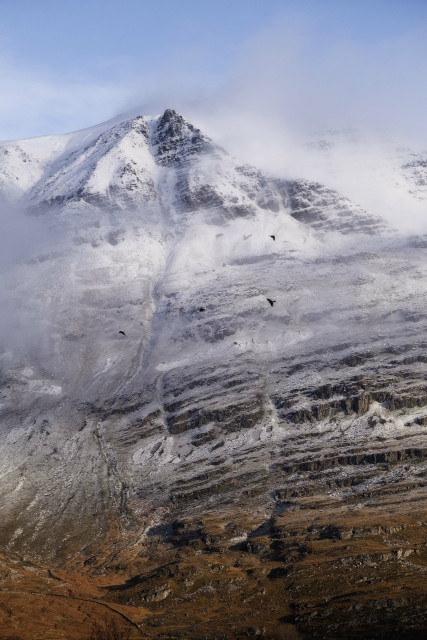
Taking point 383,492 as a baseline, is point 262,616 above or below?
above

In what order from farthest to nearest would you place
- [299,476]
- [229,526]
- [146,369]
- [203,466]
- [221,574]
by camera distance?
[146,369]
[203,466]
[299,476]
[229,526]
[221,574]

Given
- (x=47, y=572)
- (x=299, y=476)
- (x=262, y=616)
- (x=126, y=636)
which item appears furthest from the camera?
(x=299, y=476)

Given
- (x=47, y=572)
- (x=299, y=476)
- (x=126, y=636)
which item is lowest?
(x=299, y=476)

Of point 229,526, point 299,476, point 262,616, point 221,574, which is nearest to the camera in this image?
point 262,616

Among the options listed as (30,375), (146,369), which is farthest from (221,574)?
(30,375)

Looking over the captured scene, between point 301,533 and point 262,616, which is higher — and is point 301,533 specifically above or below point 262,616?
below

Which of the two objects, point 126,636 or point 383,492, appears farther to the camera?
point 383,492

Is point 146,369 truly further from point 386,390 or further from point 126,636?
point 126,636

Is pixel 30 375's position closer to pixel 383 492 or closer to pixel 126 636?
pixel 383 492

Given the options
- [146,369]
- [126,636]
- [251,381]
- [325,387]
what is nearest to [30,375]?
[146,369]
